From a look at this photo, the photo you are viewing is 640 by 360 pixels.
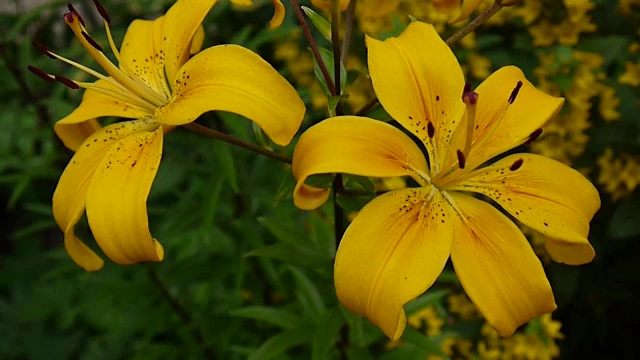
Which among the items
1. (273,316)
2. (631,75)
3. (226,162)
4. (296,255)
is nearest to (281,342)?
(273,316)

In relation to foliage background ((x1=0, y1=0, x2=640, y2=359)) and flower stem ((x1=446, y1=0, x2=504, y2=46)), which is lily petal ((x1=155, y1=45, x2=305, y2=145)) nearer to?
flower stem ((x1=446, y1=0, x2=504, y2=46))

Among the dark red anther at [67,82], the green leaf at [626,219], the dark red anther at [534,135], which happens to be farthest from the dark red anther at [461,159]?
A: the green leaf at [626,219]

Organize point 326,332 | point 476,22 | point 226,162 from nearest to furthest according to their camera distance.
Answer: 1. point 476,22
2. point 326,332
3. point 226,162

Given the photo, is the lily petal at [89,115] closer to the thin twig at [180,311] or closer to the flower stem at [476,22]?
the flower stem at [476,22]

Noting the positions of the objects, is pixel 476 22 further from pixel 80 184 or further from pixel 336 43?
pixel 80 184

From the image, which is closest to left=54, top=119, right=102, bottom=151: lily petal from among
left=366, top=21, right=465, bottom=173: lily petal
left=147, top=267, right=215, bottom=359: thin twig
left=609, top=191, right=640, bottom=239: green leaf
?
left=366, top=21, right=465, bottom=173: lily petal

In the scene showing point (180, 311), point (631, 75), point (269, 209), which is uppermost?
point (631, 75)
